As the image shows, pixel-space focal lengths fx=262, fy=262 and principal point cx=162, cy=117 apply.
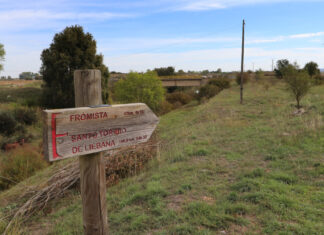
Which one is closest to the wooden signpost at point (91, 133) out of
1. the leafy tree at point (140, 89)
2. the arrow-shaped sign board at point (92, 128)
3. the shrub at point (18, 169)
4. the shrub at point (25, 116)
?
the arrow-shaped sign board at point (92, 128)

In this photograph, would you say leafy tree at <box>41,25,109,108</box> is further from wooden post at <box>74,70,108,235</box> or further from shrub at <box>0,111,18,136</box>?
wooden post at <box>74,70,108,235</box>

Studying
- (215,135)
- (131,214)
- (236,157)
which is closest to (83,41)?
(215,135)

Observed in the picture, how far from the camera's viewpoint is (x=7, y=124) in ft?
49.9

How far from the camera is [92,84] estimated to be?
2.08 metres

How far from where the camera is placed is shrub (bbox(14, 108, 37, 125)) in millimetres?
17438

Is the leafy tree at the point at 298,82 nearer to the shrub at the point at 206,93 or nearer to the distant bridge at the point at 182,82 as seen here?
the shrub at the point at 206,93

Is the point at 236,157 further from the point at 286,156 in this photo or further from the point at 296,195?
the point at 296,195

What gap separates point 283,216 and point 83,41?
2143 centimetres

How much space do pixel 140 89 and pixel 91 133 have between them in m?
25.8

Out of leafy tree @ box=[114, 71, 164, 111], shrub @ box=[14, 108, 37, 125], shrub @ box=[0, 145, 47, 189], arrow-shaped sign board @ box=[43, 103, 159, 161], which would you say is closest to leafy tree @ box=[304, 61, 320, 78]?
leafy tree @ box=[114, 71, 164, 111]

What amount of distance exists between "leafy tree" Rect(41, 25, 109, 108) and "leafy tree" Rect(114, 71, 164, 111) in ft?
17.9

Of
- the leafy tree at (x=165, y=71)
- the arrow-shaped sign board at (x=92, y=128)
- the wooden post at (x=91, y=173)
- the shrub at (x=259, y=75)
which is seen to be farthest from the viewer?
the leafy tree at (x=165, y=71)

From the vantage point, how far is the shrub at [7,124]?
15011mm

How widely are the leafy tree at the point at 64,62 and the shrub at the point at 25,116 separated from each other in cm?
285
